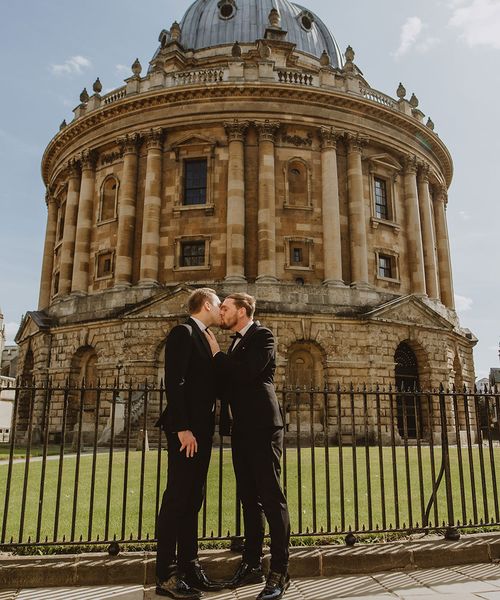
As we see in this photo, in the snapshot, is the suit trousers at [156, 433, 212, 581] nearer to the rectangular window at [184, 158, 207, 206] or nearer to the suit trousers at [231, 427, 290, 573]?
the suit trousers at [231, 427, 290, 573]

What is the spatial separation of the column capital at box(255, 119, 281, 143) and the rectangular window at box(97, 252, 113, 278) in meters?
9.55

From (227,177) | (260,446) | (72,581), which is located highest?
(227,177)

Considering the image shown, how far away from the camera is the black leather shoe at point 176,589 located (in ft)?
14.4

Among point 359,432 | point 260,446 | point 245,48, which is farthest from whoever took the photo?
point 245,48

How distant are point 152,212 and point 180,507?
22092 millimetres

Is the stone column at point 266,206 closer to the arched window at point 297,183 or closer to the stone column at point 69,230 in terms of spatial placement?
the arched window at point 297,183

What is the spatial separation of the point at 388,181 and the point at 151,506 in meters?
23.8

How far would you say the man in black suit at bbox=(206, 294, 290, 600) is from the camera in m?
4.59

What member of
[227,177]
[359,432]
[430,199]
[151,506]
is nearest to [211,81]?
[227,177]

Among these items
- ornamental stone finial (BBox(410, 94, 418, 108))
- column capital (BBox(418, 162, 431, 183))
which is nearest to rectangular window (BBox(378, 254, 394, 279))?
column capital (BBox(418, 162, 431, 183))

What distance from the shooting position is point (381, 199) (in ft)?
91.9

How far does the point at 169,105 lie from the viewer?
26.2 m

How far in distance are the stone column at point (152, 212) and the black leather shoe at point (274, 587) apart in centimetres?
2061

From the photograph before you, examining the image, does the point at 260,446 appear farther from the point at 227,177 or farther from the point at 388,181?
the point at 388,181
